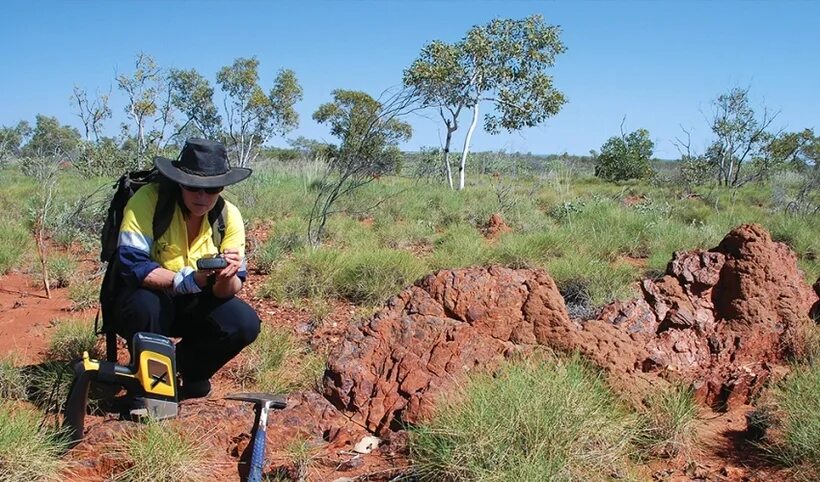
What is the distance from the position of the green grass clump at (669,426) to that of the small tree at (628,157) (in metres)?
21.0

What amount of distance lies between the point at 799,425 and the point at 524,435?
116 cm

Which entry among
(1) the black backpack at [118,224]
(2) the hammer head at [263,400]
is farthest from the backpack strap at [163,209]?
(2) the hammer head at [263,400]

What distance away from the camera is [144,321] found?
3.03 m

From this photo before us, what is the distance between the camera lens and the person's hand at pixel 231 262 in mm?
2990

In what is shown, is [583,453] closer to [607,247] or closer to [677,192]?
[607,247]

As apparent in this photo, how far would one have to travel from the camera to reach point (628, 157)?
22906 millimetres

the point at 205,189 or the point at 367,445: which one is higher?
the point at 205,189

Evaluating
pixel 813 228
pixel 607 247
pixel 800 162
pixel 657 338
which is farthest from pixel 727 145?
pixel 657 338

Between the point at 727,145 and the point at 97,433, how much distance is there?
17665 mm

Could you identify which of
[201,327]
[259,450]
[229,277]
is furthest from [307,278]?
[259,450]

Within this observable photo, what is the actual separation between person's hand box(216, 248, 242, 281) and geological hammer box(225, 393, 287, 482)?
57cm

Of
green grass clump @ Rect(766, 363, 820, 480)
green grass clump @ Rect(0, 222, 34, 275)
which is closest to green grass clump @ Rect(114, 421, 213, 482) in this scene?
green grass clump @ Rect(766, 363, 820, 480)

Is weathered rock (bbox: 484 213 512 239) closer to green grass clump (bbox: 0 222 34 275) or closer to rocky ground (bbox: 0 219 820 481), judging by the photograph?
A: rocky ground (bbox: 0 219 820 481)

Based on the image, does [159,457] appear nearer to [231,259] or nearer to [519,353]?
[231,259]
